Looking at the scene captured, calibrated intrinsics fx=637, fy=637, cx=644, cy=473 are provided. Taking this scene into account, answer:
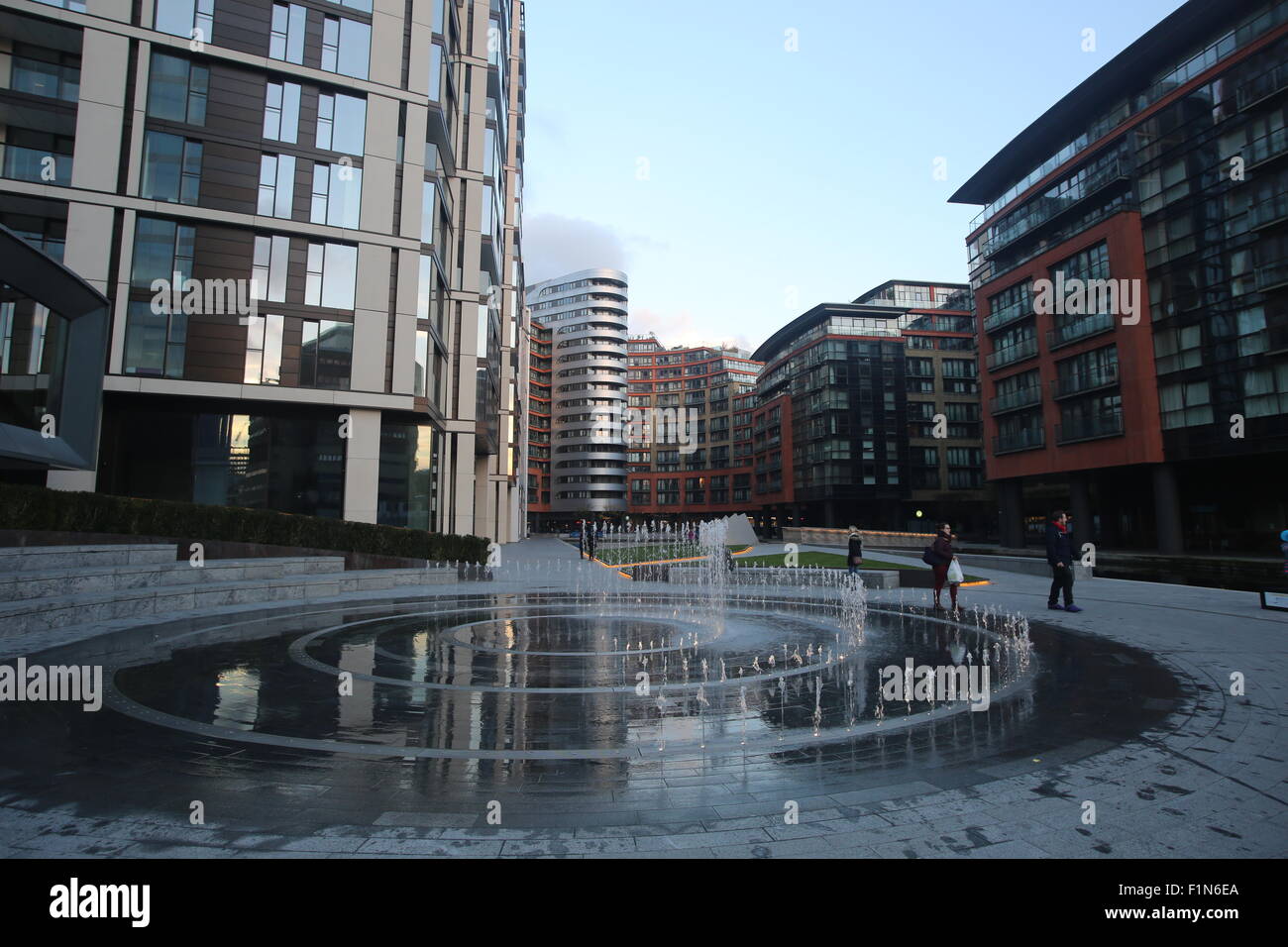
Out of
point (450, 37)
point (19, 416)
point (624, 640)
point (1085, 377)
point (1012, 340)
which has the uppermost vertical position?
point (450, 37)

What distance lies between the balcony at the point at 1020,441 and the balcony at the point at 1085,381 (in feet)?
9.31

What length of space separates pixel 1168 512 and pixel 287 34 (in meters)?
46.7

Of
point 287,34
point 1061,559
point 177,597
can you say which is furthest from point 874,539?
point 287,34

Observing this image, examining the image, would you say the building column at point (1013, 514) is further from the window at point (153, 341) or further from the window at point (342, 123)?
the window at point (153, 341)

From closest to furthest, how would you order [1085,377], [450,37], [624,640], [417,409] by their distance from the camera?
[624,640], [417,409], [450,37], [1085,377]

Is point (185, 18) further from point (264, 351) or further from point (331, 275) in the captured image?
point (264, 351)

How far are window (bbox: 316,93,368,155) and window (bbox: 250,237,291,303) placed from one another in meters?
4.36

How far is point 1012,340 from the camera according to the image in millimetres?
45844

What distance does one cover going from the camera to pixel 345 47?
25328mm

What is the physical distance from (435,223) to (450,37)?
36.4 feet

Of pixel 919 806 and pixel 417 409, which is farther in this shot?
pixel 417 409
